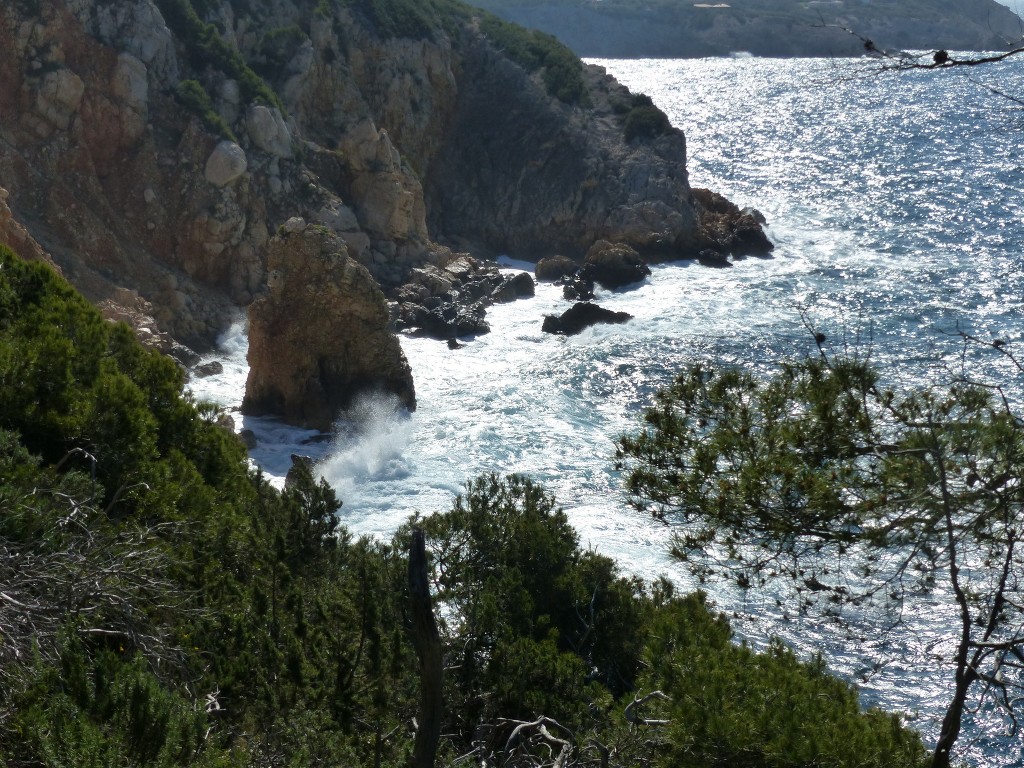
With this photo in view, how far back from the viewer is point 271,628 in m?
6.23

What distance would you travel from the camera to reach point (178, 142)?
2666cm

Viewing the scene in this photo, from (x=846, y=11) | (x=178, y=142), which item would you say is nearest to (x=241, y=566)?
(x=178, y=142)

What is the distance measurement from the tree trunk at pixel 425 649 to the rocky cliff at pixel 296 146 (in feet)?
48.8

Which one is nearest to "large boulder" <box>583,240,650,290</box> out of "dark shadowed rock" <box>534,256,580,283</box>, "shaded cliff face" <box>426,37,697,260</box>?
"dark shadowed rock" <box>534,256,580,283</box>

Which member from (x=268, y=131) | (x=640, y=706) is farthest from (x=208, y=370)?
(x=640, y=706)

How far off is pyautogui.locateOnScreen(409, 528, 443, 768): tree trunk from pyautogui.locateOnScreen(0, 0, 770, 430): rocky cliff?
48.8 feet

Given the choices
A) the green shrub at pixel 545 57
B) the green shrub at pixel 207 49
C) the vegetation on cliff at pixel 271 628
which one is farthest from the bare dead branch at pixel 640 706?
the green shrub at pixel 545 57

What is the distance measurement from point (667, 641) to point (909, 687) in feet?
24.6

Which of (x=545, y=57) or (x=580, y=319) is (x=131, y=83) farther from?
(x=545, y=57)

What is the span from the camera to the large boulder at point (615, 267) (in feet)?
105

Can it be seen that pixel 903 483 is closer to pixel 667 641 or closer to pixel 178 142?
pixel 667 641

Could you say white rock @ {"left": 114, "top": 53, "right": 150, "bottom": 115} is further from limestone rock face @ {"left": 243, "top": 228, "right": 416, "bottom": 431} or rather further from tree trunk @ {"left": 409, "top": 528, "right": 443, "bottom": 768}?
tree trunk @ {"left": 409, "top": 528, "right": 443, "bottom": 768}

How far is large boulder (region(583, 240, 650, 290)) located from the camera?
32.0 metres

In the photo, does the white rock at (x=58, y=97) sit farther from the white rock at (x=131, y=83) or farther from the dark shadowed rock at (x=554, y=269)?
the dark shadowed rock at (x=554, y=269)
